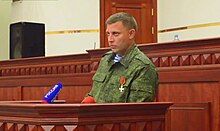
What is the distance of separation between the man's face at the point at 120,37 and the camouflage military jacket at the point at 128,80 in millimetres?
48

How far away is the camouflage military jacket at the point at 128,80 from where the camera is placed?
2975mm

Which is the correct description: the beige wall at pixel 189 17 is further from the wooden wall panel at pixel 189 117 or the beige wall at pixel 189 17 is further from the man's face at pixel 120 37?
the man's face at pixel 120 37

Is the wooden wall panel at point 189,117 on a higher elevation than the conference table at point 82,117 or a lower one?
lower

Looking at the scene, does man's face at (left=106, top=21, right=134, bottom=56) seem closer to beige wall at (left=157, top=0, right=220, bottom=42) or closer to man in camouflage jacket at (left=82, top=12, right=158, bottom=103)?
man in camouflage jacket at (left=82, top=12, right=158, bottom=103)

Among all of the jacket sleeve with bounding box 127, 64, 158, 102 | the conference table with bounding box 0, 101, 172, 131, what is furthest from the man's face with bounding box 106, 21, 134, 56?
the conference table with bounding box 0, 101, 172, 131

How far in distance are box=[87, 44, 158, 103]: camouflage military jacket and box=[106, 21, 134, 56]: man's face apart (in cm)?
5

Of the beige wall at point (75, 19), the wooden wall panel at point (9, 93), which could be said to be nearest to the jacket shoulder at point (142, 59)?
the wooden wall panel at point (9, 93)

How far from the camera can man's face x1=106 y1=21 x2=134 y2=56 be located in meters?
3.20

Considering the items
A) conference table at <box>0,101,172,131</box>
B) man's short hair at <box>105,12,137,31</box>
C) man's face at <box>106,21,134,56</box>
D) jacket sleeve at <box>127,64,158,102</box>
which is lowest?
conference table at <box>0,101,172,131</box>

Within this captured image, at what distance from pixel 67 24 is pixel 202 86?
4380mm

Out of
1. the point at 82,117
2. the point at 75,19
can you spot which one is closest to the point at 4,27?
the point at 75,19

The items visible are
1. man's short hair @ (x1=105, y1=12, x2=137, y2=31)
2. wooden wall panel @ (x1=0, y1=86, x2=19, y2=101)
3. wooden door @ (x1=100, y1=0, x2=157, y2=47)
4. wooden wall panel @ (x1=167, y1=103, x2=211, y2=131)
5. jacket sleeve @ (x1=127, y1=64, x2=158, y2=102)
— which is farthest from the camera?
wooden door @ (x1=100, y1=0, x2=157, y2=47)

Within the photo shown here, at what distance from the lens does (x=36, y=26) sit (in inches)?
297

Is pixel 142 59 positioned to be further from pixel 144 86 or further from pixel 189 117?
pixel 189 117
